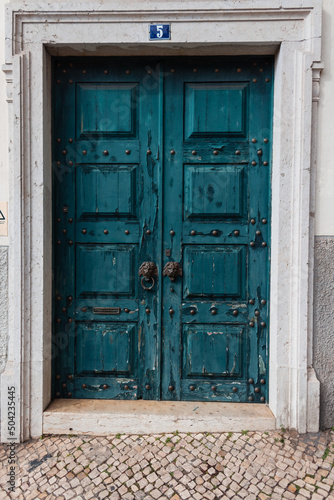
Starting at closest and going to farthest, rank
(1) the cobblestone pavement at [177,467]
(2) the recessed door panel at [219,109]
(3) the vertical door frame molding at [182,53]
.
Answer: (1) the cobblestone pavement at [177,467] < (3) the vertical door frame molding at [182,53] < (2) the recessed door panel at [219,109]

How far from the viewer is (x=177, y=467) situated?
2021 millimetres

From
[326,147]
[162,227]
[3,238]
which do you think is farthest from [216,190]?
[3,238]

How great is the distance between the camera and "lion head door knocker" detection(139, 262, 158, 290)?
243 cm

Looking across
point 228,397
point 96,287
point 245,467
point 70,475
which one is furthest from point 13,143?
point 245,467

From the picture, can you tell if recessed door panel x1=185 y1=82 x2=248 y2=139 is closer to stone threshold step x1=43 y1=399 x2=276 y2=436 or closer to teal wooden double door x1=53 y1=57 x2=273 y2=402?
teal wooden double door x1=53 y1=57 x2=273 y2=402

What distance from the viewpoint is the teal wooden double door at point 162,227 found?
7.95 feet

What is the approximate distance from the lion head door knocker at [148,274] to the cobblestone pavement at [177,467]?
1.10 m

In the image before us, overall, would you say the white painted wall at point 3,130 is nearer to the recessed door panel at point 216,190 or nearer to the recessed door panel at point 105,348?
the recessed door panel at point 105,348

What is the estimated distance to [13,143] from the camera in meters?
2.28

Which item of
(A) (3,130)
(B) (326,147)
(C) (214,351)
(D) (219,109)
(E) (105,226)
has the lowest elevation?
(C) (214,351)

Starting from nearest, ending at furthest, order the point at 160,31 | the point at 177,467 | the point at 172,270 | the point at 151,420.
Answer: the point at 177,467 → the point at 160,31 → the point at 151,420 → the point at 172,270

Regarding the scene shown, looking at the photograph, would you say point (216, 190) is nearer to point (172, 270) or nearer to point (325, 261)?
point (172, 270)

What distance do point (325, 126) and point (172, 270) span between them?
5.00ft

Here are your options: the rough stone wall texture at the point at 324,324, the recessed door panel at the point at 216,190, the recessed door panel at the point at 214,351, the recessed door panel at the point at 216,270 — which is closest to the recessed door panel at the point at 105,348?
the recessed door panel at the point at 214,351
